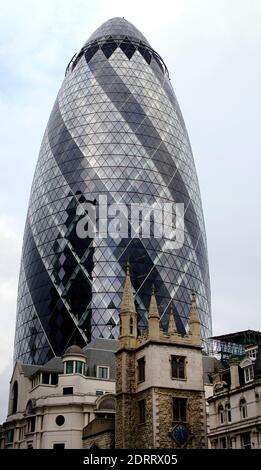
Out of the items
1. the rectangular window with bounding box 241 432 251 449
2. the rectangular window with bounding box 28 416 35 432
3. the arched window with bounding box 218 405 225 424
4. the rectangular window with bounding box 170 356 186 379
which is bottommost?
the rectangular window with bounding box 241 432 251 449

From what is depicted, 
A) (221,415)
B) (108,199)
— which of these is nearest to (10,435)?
(108,199)

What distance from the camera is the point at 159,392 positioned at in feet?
125

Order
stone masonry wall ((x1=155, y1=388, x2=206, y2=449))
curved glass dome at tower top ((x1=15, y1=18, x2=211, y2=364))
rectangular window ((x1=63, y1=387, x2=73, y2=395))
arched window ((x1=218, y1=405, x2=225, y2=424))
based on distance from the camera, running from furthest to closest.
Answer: curved glass dome at tower top ((x1=15, y1=18, x2=211, y2=364)), rectangular window ((x1=63, y1=387, x2=73, y2=395)), arched window ((x1=218, y1=405, x2=225, y2=424)), stone masonry wall ((x1=155, y1=388, x2=206, y2=449))

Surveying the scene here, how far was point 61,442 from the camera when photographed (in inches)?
1887

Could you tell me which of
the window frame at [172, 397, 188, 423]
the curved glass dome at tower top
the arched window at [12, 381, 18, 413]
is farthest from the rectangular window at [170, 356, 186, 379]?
the arched window at [12, 381, 18, 413]

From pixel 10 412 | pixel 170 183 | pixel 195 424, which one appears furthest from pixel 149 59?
pixel 195 424

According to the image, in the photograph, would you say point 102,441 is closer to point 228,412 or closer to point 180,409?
point 180,409

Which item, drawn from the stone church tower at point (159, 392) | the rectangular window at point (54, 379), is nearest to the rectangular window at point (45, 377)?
the rectangular window at point (54, 379)

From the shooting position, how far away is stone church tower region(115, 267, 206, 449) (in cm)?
3753

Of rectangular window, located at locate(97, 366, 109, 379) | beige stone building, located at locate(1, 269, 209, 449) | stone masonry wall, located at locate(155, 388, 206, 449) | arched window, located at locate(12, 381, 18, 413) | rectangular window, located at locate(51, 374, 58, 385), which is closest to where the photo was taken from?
stone masonry wall, located at locate(155, 388, 206, 449)

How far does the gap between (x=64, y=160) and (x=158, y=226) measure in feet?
37.6

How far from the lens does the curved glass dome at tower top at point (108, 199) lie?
6147 centimetres

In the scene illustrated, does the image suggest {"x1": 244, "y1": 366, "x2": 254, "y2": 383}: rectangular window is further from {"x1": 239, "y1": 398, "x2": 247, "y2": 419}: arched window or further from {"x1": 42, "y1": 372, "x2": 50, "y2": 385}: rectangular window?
{"x1": 42, "y1": 372, "x2": 50, "y2": 385}: rectangular window
